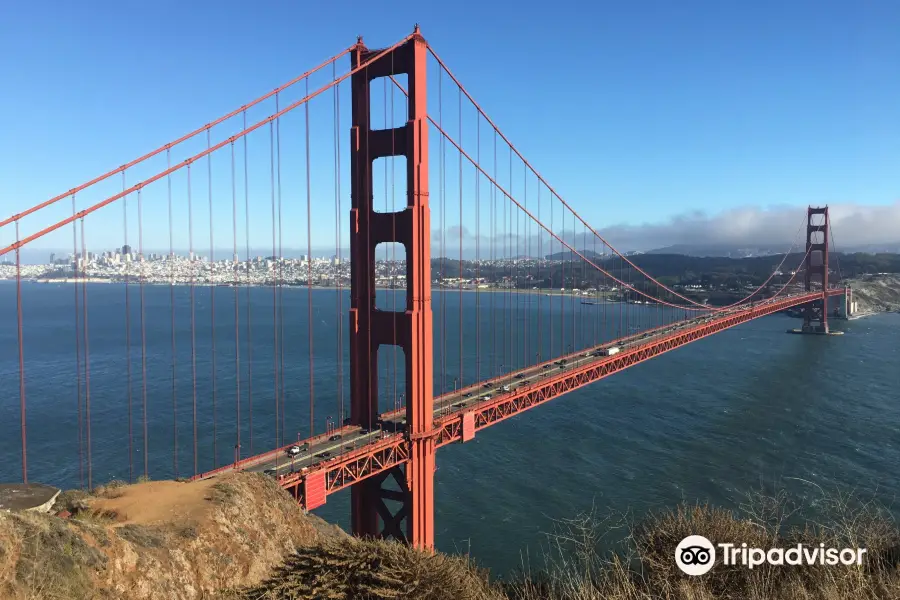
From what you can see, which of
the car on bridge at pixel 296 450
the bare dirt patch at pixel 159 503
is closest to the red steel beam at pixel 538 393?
the car on bridge at pixel 296 450

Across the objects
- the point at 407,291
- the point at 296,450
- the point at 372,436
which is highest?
the point at 407,291

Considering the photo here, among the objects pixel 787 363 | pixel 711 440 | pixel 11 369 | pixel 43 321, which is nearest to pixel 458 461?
pixel 711 440

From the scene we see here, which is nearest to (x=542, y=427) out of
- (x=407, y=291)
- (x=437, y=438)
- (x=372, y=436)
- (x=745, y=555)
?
(x=437, y=438)

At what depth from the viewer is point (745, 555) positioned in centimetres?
681

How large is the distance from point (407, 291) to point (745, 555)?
35.6ft

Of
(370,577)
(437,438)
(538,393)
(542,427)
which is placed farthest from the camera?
(542,427)

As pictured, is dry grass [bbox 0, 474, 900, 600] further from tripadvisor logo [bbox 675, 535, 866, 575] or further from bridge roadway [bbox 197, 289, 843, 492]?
bridge roadway [bbox 197, 289, 843, 492]

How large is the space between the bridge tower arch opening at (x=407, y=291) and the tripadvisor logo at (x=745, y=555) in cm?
963

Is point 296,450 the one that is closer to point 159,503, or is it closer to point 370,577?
point 159,503

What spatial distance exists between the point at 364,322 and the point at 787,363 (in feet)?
154

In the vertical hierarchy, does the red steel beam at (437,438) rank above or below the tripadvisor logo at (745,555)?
below

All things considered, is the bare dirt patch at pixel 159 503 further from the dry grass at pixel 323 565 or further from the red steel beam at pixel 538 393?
the red steel beam at pixel 538 393

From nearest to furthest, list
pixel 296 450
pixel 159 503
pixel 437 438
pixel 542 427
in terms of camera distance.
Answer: pixel 159 503, pixel 296 450, pixel 437 438, pixel 542 427

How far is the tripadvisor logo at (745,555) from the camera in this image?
645 centimetres
